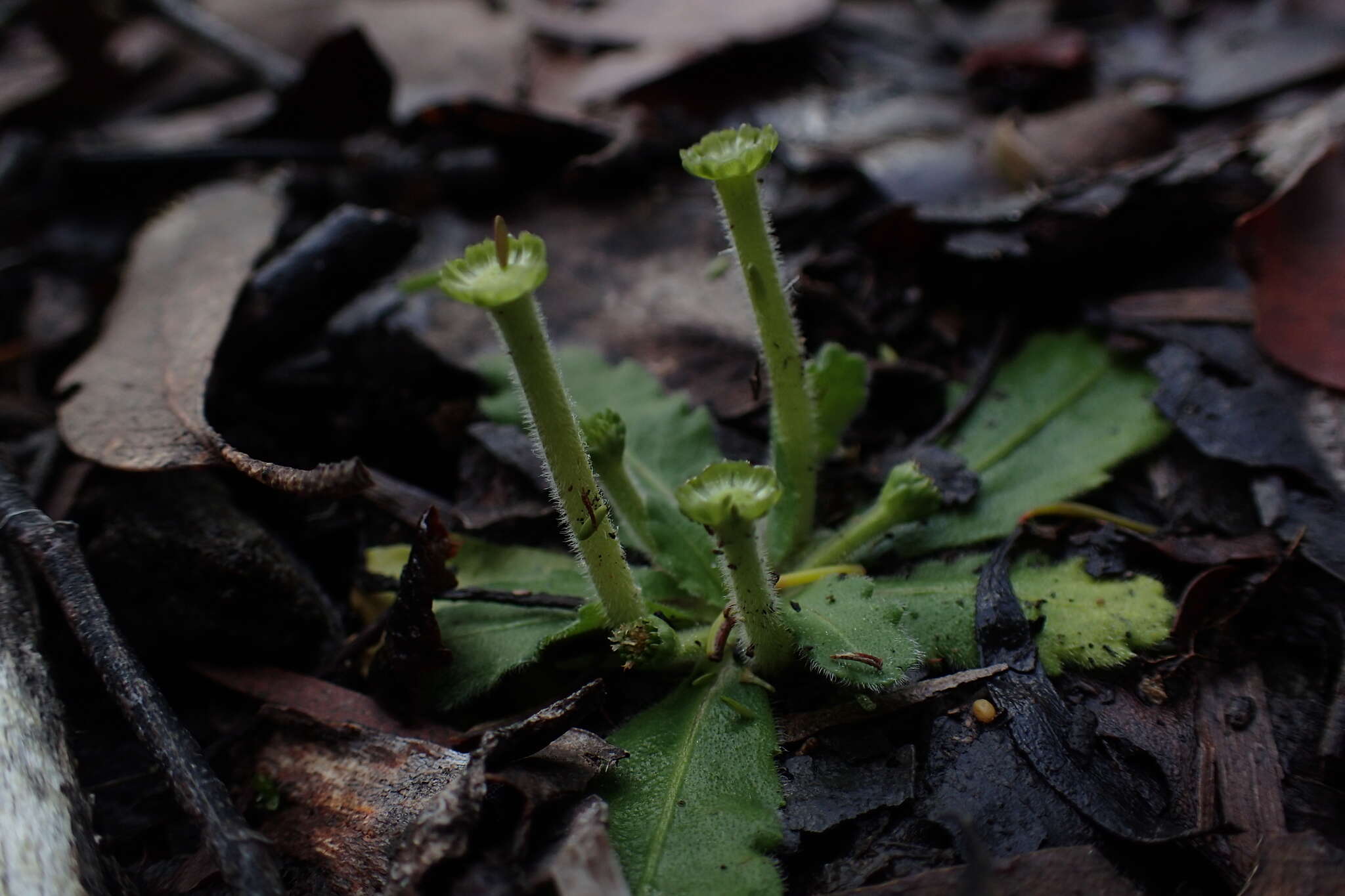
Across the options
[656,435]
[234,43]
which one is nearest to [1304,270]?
[656,435]

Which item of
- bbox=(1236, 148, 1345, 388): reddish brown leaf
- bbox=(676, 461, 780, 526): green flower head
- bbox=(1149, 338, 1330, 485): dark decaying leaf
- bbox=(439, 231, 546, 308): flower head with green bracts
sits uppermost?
bbox=(439, 231, 546, 308): flower head with green bracts

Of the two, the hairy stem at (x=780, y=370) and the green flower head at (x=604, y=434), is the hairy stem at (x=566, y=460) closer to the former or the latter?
the green flower head at (x=604, y=434)

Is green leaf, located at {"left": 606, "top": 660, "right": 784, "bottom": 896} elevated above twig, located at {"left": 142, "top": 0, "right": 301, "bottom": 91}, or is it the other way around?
twig, located at {"left": 142, "top": 0, "right": 301, "bottom": 91}

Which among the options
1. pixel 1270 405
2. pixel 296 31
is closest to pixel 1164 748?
pixel 1270 405

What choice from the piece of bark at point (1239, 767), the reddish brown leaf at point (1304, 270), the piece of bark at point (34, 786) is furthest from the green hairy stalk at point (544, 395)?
the reddish brown leaf at point (1304, 270)

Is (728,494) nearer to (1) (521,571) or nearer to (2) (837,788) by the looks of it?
(2) (837,788)

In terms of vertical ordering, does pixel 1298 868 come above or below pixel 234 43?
below

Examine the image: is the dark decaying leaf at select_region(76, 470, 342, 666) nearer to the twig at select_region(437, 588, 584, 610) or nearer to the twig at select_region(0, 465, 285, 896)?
the twig at select_region(0, 465, 285, 896)

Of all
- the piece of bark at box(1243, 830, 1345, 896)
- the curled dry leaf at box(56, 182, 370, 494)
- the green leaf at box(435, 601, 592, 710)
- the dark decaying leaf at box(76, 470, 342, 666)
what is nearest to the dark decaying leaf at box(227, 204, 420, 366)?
the curled dry leaf at box(56, 182, 370, 494)
